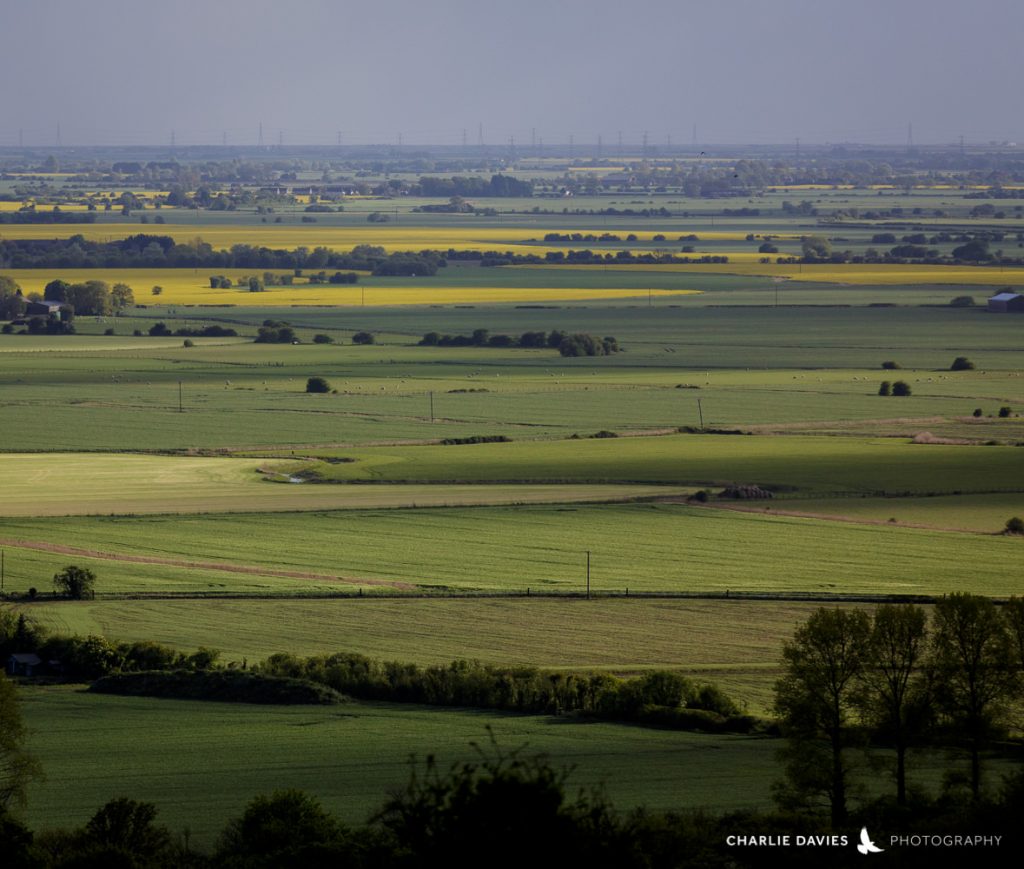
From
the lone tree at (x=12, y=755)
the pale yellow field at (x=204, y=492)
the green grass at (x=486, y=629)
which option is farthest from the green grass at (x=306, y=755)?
the pale yellow field at (x=204, y=492)

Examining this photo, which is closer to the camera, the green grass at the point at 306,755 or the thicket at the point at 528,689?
the green grass at the point at 306,755

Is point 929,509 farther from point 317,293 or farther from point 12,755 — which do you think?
point 317,293

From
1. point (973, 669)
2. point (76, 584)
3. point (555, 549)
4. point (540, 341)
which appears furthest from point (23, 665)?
point (540, 341)

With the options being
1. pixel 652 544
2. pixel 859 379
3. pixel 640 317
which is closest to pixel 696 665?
pixel 652 544

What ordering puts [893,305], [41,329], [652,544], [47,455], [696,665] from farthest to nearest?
[893,305]
[41,329]
[47,455]
[652,544]
[696,665]

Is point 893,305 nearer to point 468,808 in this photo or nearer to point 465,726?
point 465,726

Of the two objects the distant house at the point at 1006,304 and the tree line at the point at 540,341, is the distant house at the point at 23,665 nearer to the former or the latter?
the tree line at the point at 540,341

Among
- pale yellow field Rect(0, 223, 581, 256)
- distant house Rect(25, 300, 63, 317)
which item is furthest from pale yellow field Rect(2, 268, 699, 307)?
pale yellow field Rect(0, 223, 581, 256)
